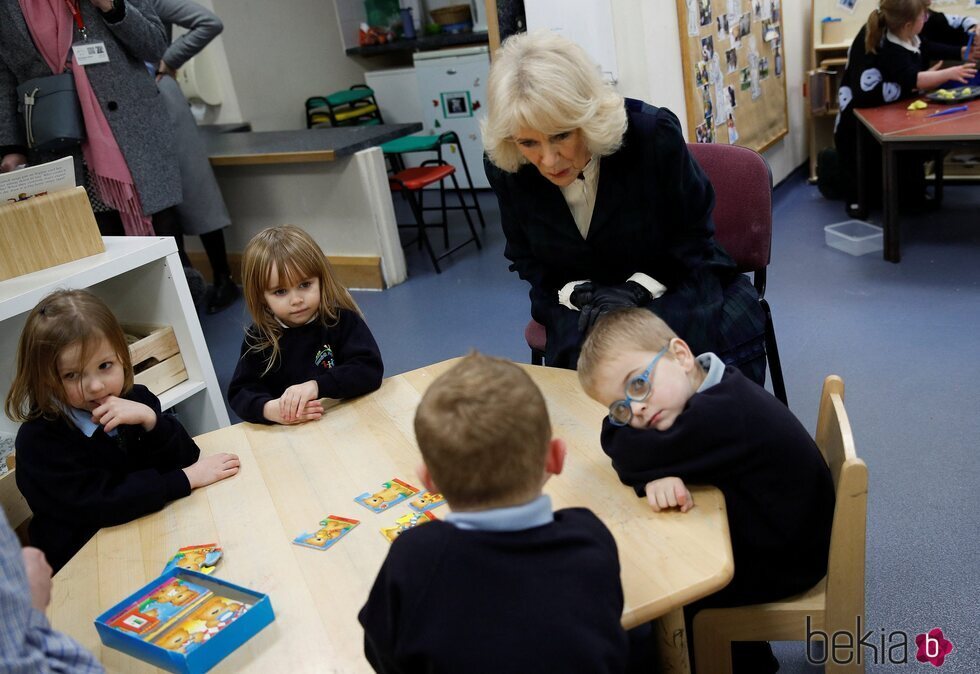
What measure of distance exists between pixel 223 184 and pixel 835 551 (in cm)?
456

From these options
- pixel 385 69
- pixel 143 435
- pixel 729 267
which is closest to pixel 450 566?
pixel 143 435

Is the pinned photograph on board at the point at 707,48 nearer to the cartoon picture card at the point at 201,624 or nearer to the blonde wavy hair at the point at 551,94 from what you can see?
the blonde wavy hair at the point at 551,94

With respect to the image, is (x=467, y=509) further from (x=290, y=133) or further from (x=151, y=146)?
(x=290, y=133)

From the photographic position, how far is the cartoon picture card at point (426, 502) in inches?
58.7

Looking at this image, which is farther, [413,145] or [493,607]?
[413,145]

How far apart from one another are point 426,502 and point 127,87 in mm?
2823

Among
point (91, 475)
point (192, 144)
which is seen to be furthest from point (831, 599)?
point (192, 144)

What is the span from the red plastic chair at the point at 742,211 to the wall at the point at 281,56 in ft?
15.0

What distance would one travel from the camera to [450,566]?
1.01 meters

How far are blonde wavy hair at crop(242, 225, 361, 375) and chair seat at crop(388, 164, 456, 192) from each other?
9.27 feet

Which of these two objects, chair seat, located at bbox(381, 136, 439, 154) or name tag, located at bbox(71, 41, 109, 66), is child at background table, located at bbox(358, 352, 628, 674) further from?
chair seat, located at bbox(381, 136, 439, 154)

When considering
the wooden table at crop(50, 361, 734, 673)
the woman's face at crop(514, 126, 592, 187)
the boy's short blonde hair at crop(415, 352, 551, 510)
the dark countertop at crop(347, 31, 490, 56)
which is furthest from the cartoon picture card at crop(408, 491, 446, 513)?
the dark countertop at crop(347, 31, 490, 56)

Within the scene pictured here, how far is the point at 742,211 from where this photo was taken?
8.07 ft

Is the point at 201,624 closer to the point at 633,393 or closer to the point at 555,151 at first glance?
the point at 633,393
